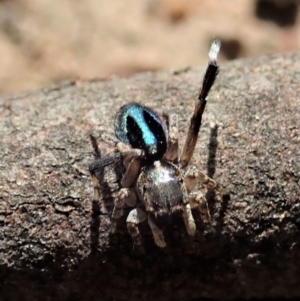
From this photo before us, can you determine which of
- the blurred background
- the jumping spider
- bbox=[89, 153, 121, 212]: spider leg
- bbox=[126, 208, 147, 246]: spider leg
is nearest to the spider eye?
the jumping spider

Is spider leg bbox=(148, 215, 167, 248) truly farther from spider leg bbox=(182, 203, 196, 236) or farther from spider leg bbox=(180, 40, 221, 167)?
spider leg bbox=(180, 40, 221, 167)

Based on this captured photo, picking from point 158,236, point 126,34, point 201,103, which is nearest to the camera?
point 158,236

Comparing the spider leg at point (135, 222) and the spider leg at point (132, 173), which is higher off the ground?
the spider leg at point (132, 173)

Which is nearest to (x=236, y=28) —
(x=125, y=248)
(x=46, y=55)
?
(x=46, y=55)

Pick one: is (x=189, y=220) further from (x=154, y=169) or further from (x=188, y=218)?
(x=154, y=169)

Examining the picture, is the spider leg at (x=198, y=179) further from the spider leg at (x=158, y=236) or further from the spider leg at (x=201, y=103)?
the spider leg at (x=158, y=236)

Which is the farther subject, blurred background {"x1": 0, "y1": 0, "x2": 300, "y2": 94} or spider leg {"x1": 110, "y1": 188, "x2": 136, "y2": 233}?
blurred background {"x1": 0, "y1": 0, "x2": 300, "y2": 94}

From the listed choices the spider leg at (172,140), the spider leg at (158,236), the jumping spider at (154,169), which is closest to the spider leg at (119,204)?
the jumping spider at (154,169)

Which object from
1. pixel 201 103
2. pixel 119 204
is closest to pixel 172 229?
pixel 119 204

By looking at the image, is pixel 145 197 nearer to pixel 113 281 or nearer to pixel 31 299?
pixel 113 281
